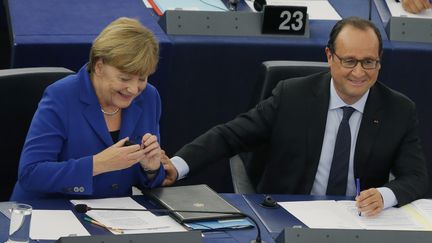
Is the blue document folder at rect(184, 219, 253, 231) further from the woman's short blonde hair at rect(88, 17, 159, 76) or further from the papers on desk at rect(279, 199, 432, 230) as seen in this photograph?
the woman's short blonde hair at rect(88, 17, 159, 76)

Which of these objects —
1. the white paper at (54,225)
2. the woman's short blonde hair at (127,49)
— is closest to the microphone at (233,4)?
the woman's short blonde hair at (127,49)

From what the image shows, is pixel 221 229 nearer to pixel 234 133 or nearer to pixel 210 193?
pixel 210 193

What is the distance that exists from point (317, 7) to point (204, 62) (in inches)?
40.0

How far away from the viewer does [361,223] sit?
13.4 feet

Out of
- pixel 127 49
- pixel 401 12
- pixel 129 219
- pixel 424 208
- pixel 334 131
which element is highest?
pixel 127 49

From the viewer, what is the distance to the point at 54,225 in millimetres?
3703

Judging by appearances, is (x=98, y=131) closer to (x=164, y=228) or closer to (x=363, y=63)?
(x=164, y=228)

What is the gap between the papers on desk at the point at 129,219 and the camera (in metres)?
3.74

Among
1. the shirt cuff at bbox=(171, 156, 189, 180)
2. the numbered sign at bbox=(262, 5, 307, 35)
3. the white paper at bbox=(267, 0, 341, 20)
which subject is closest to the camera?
the shirt cuff at bbox=(171, 156, 189, 180)

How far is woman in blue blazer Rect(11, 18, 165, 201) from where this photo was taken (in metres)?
3.98

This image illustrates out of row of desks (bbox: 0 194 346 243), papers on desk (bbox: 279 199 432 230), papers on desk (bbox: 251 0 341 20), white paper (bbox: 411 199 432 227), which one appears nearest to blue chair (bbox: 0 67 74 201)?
row of desks (bbox: 0 194 346 243)

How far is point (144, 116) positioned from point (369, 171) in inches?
38.8

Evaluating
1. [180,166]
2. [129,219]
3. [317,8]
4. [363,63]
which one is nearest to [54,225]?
[129,219]

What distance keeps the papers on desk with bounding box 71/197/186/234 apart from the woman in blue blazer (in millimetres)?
92
